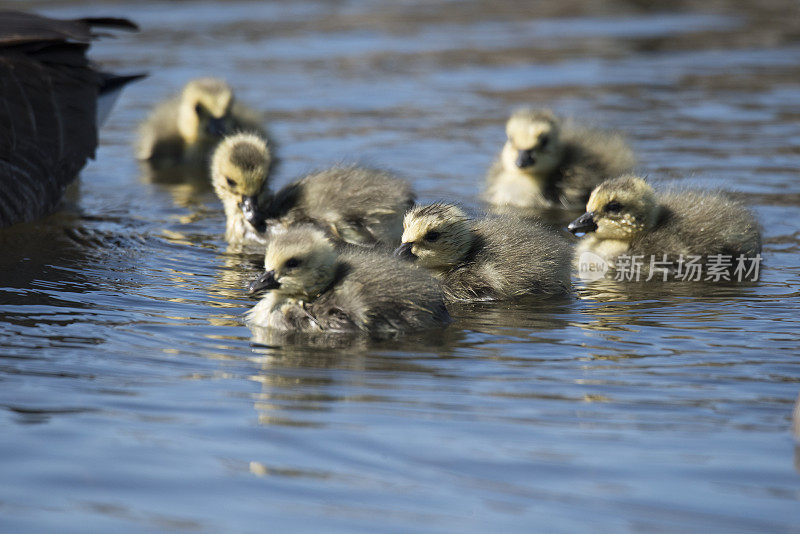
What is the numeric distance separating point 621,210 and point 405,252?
1.25 meters

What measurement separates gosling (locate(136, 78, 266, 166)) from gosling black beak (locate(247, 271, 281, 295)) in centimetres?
415

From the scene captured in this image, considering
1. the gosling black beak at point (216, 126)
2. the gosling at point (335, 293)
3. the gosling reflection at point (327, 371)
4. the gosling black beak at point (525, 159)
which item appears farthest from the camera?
the gosling black beak at point (216, 126)

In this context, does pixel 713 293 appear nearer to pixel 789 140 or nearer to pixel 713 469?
pixel 713 469

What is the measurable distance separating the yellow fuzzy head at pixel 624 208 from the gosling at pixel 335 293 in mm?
1432

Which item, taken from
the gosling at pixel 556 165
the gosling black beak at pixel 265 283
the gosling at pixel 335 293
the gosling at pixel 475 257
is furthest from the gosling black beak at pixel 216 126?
the gosling black beak at pixel 265 283

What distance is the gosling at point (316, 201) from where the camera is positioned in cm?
626

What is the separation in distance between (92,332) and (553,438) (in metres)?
2.02

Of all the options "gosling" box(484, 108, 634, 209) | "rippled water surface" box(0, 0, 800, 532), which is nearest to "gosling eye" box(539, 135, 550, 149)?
"gosling" box(484, 108, 634, 209)

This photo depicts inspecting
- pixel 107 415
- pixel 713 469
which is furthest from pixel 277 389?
pixel 713 469

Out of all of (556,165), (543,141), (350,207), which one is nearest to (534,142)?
(543,141)

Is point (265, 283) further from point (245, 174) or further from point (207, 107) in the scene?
point (207, 107)

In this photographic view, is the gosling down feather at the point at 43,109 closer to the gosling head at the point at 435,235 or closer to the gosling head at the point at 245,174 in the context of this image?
the gosling head at the point at 245,174

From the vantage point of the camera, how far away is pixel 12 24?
23.2ft

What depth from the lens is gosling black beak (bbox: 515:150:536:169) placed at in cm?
725
